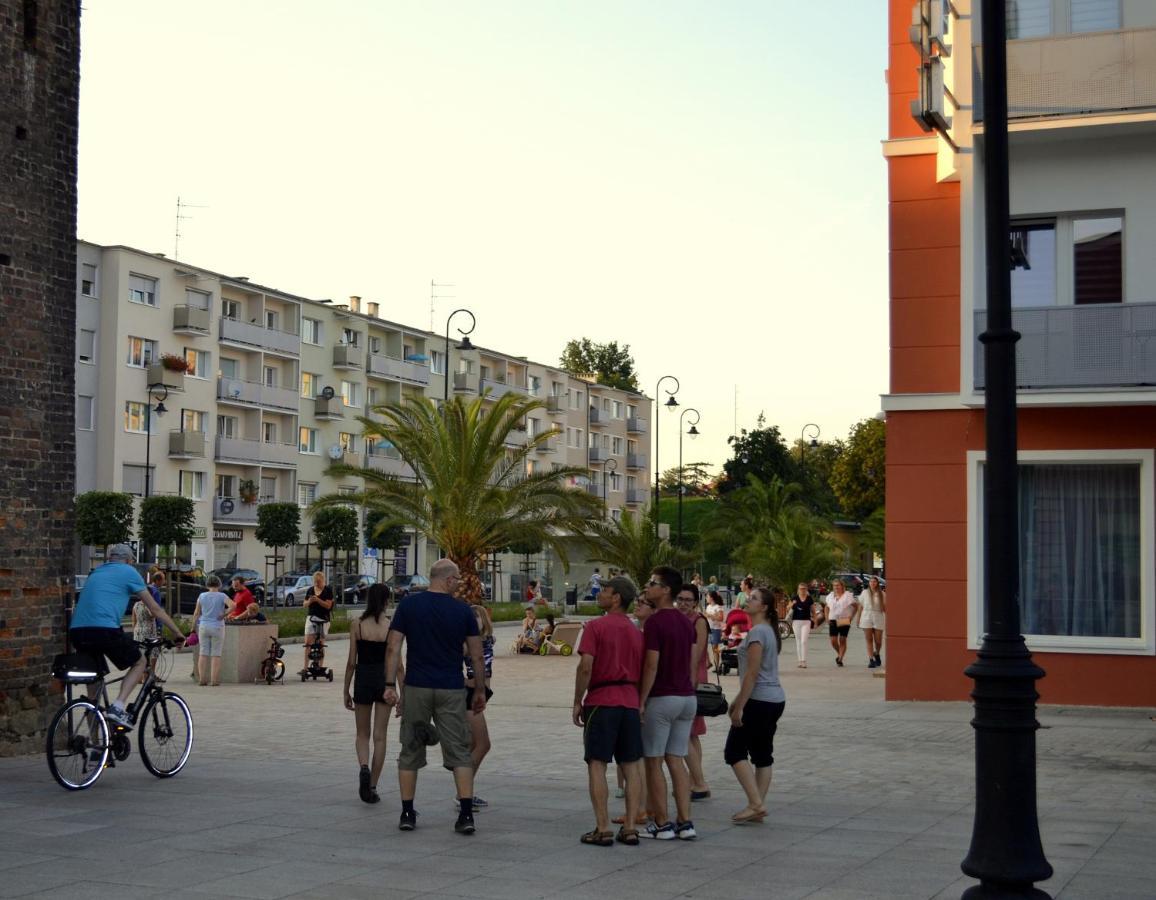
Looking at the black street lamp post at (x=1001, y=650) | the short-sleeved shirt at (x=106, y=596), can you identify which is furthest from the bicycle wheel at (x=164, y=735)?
the black street lamp post at (x=1001, y=650)

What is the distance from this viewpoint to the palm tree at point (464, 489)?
33.3 metres

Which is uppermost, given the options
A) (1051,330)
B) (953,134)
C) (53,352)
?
(953,134)

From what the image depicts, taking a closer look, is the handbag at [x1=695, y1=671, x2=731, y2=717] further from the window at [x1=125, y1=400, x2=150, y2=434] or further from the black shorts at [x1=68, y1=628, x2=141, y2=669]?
the window at [x1=125, y1=400, x2=150, y2=434]

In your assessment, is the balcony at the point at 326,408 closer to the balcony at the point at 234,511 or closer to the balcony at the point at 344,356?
the balcony at the point at 344,356

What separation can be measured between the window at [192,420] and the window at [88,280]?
763 cm

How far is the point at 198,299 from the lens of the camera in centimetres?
7381

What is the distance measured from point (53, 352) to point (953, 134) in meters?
12.1

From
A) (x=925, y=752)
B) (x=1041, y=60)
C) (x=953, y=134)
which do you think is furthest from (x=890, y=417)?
(x=925, y=752)

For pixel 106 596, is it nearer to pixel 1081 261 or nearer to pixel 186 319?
pixel 1081 261

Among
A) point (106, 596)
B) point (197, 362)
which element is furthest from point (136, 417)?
point (106, 596)

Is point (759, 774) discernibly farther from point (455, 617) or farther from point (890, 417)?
point (890, 417)

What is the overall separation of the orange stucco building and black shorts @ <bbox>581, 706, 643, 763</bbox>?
1122 cm

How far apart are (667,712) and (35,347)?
736cm

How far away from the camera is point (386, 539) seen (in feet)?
204
